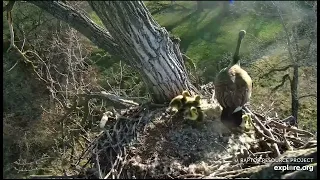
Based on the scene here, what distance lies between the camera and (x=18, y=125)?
6.96 meters

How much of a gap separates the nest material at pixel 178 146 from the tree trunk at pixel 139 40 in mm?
302

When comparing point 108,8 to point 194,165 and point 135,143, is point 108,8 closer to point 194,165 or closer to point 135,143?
point 135,143

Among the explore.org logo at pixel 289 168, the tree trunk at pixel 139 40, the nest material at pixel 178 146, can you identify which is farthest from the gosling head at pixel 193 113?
the explore.org logo at pixel 289 168

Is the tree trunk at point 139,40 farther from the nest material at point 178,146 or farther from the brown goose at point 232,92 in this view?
the brown goose at point 232,92

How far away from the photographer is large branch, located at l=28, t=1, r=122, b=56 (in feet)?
11.9

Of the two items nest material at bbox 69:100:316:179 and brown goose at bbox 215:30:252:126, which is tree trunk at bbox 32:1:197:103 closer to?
nest material at bbox 69:100:316:179

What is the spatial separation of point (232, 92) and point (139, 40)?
903 mm

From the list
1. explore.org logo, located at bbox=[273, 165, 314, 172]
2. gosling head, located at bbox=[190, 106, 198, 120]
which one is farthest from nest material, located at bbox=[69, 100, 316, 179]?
explore.org logo, located at bbox=[273, 165, 314, 172]

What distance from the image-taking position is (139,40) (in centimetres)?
345

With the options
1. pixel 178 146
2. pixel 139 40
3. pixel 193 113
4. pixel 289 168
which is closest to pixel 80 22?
pixel 139 40

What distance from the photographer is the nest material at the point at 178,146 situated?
3104mm

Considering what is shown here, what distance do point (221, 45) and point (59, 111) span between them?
370 cm

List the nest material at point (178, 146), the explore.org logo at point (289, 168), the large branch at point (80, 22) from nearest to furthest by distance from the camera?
the explore.org logo at point (289, 168), the nest material at point (178, 146), the large branch at point (80, 22)

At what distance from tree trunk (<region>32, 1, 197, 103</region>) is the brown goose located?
513 mm
